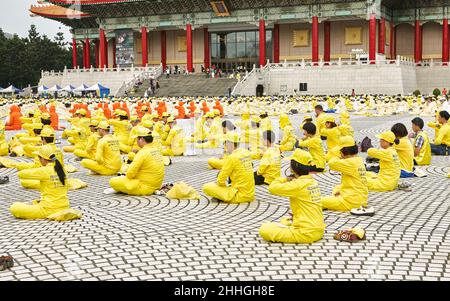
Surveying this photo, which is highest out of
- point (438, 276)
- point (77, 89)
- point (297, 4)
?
point (297, 4)

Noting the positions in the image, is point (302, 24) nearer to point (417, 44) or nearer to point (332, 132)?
point (417, 44)

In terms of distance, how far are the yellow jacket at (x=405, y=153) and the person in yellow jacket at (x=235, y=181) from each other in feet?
10.9

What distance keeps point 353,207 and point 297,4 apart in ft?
126

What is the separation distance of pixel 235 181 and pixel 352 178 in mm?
1796

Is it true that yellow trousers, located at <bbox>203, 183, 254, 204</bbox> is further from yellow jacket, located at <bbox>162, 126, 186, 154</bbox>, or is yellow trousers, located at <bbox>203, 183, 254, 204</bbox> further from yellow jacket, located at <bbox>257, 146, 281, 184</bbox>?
yellow jacket, located at <bbox>162, 126, 186, 154</bbox>

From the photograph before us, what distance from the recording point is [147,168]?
30.3 ft

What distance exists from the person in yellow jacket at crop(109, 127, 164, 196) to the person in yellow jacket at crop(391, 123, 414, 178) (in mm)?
4293

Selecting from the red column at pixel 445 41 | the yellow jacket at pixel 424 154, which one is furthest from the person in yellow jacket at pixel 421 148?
the red column at pixel 445 41

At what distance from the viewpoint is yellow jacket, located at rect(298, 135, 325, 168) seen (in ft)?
35.9

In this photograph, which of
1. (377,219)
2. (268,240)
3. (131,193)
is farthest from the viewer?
(131,193)

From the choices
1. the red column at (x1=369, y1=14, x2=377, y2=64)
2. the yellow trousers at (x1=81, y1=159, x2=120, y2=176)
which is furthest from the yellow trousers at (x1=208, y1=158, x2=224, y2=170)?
the red column at (x1=369, y1=14, x2=377, y2=64)
